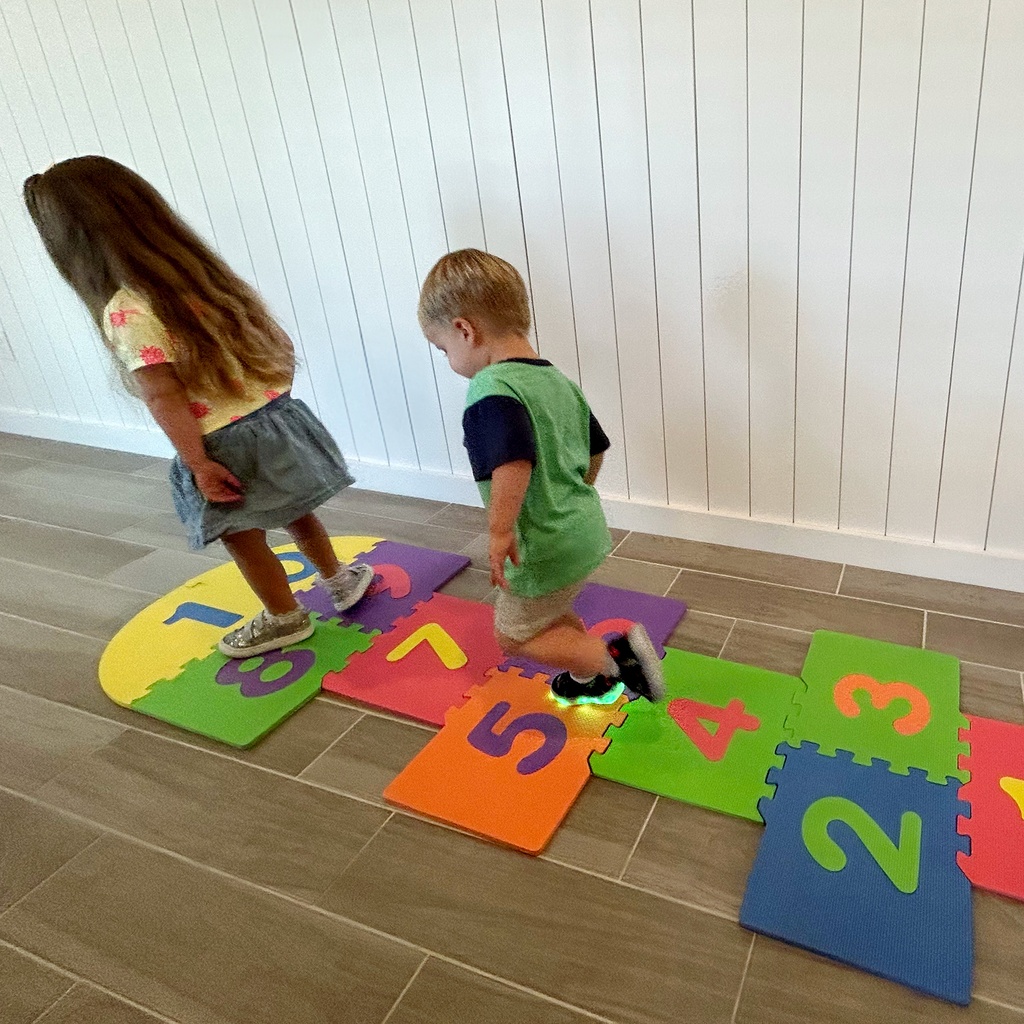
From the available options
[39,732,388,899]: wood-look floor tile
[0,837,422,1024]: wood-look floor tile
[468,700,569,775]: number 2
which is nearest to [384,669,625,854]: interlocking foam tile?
[468,700,569,775]: number 2

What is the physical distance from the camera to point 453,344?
1219mm

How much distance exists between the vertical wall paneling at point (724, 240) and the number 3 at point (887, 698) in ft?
1.84

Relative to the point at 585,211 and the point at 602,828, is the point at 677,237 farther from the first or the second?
the point at 602,828

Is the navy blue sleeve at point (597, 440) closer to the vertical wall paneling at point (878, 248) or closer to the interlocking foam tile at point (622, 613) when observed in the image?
the interlocking foam tile at point (622, 613)

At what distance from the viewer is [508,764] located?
1320mm

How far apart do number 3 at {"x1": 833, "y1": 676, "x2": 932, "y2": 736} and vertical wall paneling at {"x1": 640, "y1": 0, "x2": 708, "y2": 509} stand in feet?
2.04

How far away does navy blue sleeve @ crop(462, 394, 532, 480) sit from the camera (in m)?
1.13

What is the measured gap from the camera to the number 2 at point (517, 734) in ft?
4.34

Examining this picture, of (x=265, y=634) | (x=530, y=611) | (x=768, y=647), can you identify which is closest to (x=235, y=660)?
(x=265, y=634)

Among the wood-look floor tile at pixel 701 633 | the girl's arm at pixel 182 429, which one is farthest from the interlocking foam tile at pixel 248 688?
the wood-look floor tile at pixel 701 633

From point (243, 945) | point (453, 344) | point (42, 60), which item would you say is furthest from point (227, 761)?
point (42, 60)

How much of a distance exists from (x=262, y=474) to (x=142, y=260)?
427 mm

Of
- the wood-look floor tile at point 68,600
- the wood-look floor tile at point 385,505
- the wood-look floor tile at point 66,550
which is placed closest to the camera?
the wood-look floor tile at point 68,600

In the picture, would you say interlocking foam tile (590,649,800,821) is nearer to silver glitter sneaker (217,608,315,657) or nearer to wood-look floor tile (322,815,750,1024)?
wood-look floor tile (322,815,750,1024)
